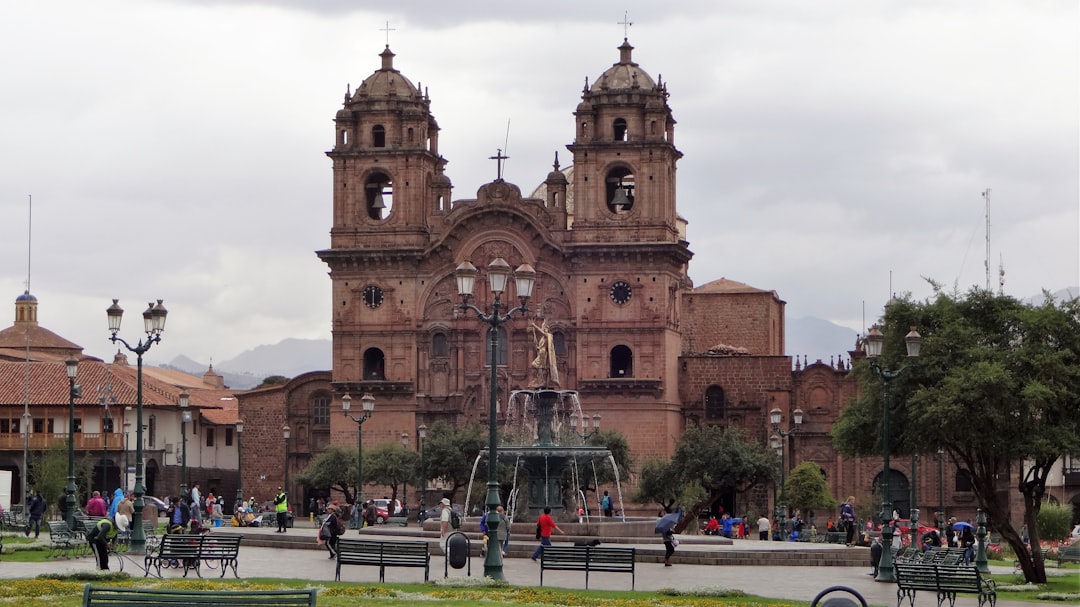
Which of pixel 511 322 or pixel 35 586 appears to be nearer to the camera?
pixel 35 586

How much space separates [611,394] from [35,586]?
46.9 meters

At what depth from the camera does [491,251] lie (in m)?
73.6

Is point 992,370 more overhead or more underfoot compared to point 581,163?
more underfoot

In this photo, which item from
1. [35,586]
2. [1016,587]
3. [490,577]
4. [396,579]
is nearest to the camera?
[35,586]

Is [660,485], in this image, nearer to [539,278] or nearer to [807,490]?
[807,490]

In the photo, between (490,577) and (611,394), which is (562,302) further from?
(490,577)

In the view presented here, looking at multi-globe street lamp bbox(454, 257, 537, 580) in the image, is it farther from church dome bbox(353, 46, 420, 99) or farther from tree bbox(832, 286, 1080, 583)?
church dome bbox(353, 46, 420, 99)

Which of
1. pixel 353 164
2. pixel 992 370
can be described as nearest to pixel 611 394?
pixel 353 164

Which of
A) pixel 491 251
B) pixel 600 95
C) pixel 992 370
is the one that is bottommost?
pixel 992 370

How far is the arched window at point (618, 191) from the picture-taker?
73562mm

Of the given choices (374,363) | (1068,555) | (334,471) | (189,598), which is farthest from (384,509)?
(189,598)

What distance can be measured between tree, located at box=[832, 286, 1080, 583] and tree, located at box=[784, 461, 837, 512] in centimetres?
2926

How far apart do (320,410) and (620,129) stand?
17.8m

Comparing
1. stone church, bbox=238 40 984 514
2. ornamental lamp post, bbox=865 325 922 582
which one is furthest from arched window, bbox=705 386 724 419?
ornamental lamp post, bbox=865 325 922 582
